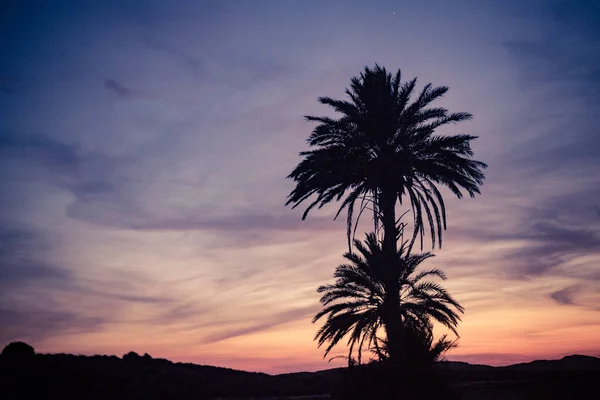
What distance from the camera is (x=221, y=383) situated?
40.8m

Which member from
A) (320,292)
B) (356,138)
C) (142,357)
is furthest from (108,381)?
(356,138)

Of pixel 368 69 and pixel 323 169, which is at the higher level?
pixel 368 69

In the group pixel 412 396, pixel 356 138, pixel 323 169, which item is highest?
pixel 356 138

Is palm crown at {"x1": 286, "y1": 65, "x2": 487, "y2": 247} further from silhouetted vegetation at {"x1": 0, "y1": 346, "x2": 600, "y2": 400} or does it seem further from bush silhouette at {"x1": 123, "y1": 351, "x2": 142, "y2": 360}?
bush silhouette at {"x1": 123, "y1": 351, "x2": 142, "y2": 360}

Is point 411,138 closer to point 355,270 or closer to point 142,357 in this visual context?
point 355,270

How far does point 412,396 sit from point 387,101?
1243 cm

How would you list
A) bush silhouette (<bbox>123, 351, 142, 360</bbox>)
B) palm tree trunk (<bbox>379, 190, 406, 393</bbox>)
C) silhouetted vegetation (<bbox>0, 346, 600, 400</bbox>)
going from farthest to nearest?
bush silhouette (<bbox>123, 351, 142, 360</bbox>), silhouetted vegetation (<bbox>0, 346, 600, 400</bbox>), palm tree trunk (<bbox>379, 190, 406, 393</bbox>)

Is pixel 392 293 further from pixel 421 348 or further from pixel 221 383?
pixel 221 383

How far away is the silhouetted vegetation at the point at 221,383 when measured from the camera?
20.8m

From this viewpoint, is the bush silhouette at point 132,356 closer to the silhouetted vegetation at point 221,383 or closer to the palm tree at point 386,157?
the silhouetted vegetation at point 221,383

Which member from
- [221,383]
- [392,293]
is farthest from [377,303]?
[221,383]

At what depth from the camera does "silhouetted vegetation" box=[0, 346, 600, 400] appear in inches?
818

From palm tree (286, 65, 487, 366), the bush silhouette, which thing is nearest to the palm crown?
palm tree (286, 65, 487, 366)

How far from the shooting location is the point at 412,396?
1953 centimetres
